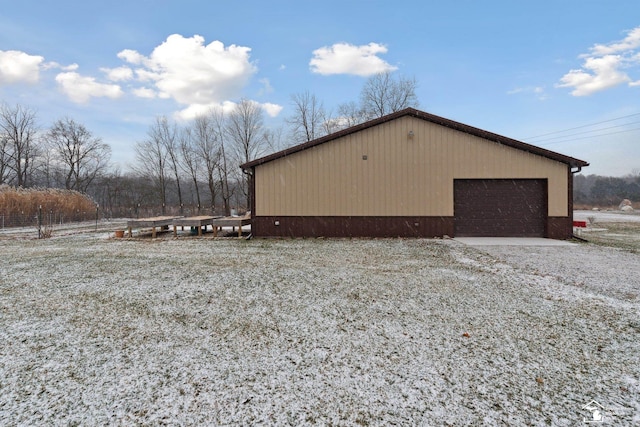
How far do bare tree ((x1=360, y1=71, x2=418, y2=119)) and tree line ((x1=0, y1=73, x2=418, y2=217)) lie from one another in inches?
3.5

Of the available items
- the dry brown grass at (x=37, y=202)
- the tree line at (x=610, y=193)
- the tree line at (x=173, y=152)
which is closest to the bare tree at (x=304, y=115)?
the tree line at (x=173, y=152)

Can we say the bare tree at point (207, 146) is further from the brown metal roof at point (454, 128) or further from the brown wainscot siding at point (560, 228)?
the brown wainscot siding at point (560, 228)

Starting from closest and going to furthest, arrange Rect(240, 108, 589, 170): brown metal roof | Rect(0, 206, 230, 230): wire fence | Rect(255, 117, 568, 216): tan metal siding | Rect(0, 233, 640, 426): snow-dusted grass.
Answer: Rect(0, 233, 640, 426): snow-dusted grass < Rect(240, 108, 589, 170): brown metal roof < Rect(255, 117, 568, 216): tan metal siding < Rect(0, 206, 230, 230): wire fence

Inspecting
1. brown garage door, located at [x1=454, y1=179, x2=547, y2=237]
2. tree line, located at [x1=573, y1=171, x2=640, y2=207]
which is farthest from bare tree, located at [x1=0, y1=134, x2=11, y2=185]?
tree line, located at [x1=573, y1=171, x2=640, y2=207]

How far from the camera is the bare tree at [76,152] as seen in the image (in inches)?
1297

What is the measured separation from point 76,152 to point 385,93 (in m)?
33.5

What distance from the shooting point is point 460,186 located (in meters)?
11.0

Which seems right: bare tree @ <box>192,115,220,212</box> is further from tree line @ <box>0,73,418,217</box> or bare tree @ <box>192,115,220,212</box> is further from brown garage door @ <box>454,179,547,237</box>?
brown garage door @ <box>454,179,547,237</box>

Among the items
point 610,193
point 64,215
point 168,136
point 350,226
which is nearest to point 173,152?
point 168,136

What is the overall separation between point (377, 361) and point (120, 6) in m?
11.8

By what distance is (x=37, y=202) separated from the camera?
63.2 feet

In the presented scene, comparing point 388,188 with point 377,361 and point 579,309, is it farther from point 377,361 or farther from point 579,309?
point 377,361

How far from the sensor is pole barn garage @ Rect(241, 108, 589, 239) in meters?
10.6

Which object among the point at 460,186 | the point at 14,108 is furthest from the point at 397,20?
the point at 14,108
